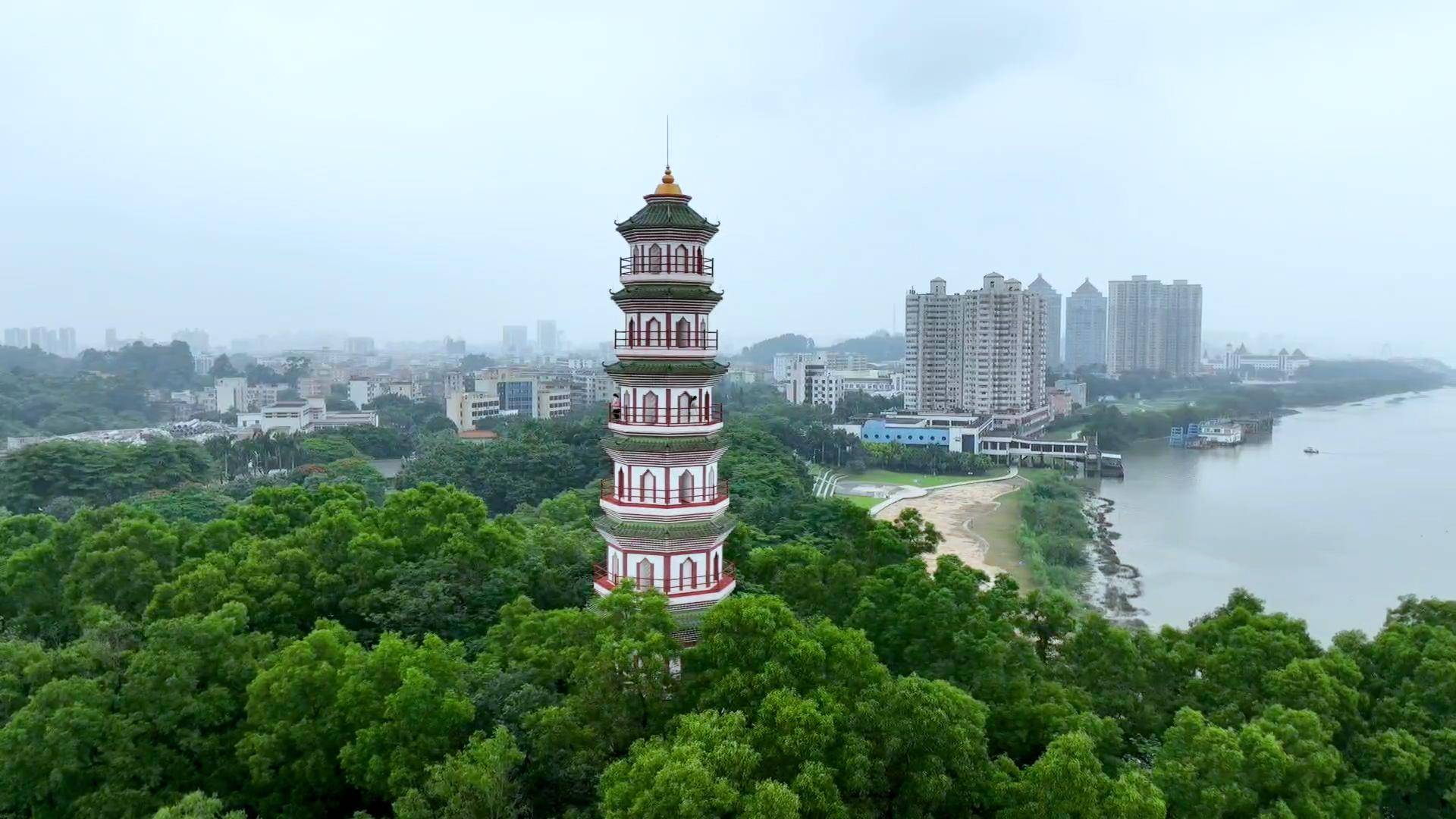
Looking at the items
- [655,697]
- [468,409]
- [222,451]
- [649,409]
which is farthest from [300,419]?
[655,697]

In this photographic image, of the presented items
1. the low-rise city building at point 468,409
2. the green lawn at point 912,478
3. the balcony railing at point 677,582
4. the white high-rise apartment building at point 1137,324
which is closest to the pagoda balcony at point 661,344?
the balcony railing at point 677,582

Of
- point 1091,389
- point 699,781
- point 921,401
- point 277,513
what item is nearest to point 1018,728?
point 699,781

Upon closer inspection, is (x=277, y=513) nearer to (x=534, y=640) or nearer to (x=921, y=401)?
(x=534, y=640)

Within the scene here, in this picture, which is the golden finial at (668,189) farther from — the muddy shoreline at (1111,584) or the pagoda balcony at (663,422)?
the muddy shoreline at (1111,584)

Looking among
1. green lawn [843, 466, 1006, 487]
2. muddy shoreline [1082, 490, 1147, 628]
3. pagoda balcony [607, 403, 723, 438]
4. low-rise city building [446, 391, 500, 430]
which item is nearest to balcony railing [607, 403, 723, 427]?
pagoda balcony [607, 403, 723, 438]

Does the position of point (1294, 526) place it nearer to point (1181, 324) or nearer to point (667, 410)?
point (667, 410)
